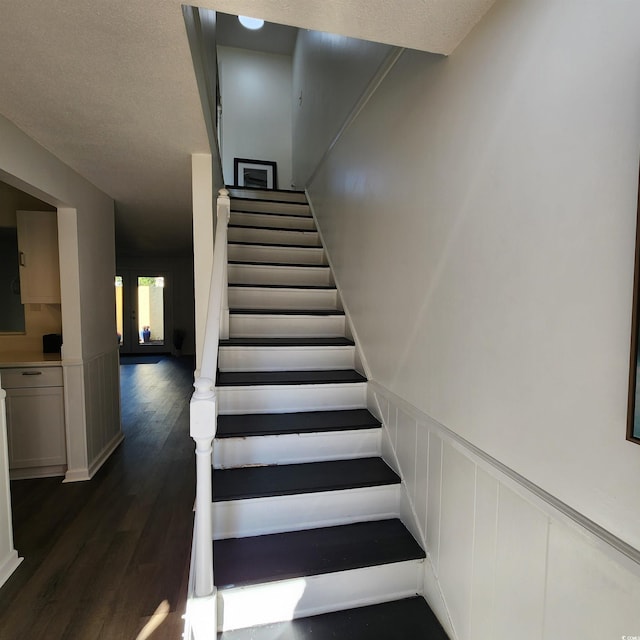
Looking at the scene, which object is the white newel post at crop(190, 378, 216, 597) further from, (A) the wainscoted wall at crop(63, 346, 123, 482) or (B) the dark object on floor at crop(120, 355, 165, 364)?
(B) the dark object on floor at crop(120, 355, 165, 364)

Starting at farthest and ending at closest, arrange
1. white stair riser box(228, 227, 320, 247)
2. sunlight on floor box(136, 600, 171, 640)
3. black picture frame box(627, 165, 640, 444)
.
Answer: white stair riser box(228, 227, 320, 247), sunlight on floor box(136, 600, 171, 640), black picture frame box(627, 165, 640, 444)

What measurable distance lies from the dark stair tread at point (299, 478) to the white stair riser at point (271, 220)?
8.17ft

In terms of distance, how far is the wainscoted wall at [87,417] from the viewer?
2.77 m

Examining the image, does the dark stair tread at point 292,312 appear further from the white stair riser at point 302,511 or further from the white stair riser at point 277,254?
the white stair riser at point 302,511

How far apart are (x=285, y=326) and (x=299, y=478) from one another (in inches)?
47.1

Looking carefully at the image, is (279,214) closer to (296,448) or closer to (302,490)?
(296,448)

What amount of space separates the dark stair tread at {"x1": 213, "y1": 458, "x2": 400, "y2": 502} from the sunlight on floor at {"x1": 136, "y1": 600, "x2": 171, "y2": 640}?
508 millimetres

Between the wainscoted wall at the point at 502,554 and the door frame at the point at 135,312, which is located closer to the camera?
the wainscoted wall at the point at 502,554

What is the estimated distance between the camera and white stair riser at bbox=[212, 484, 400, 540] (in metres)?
1.62

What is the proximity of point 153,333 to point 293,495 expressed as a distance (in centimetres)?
793

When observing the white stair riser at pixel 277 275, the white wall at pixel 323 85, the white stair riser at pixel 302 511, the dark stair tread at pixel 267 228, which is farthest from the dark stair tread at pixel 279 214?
the white stair riser at pixel 302 511

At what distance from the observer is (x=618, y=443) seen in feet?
2.53

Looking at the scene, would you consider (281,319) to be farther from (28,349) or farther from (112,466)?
(28,349)

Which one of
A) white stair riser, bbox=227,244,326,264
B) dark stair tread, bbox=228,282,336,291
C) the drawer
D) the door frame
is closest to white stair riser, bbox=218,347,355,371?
dark stair tread, bbox=228,282,336,291
